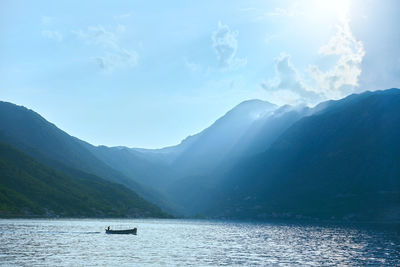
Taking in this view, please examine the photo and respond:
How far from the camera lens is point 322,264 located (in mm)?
94812

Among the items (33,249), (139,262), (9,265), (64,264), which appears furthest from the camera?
(33,249)

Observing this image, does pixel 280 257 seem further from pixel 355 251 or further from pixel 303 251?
pixel 355 251

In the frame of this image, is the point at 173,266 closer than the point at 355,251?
Yes

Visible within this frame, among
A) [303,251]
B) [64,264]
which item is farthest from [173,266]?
[303,251]

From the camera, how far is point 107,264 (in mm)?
85375

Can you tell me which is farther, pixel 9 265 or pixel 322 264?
pixel 322 264

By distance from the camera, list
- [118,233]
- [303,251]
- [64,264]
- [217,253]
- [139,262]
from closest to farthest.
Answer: [64,264] < [139,262] < [217,253] < [303,251] < [118,233]

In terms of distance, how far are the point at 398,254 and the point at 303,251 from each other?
25978mm

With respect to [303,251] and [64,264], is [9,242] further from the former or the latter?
[303,251]

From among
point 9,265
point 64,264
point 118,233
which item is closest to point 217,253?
point 64,264

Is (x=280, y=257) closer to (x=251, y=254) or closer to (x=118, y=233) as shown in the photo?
(x=251, y=254)

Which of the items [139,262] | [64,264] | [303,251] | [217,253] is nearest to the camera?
[64,264]

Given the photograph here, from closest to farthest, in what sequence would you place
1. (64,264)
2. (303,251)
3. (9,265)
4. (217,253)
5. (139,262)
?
(9,265), (64,264), (139,262), (217,253), (303,251)

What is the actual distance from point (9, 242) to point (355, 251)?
102298 mm
